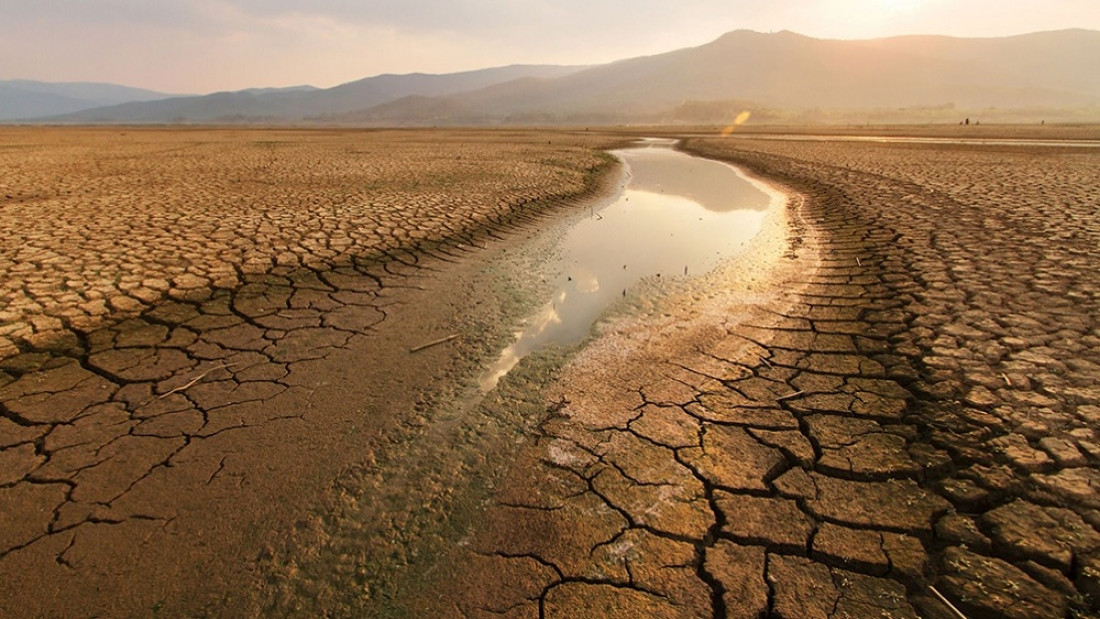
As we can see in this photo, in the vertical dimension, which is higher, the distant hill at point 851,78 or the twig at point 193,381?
the distant hill at point 851,78

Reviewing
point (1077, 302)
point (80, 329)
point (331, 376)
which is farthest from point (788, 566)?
point (80, 329)

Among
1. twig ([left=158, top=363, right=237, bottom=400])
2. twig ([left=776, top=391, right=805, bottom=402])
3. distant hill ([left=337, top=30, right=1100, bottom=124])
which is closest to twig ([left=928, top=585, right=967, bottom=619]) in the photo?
twig ([left=776, top=391, right=805, bottom=402])

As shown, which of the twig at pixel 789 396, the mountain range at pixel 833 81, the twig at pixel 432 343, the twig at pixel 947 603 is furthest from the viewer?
the mountain range at pixel 833 81

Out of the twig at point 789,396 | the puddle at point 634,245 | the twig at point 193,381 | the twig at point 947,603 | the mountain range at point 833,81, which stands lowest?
the twig at point 947,603

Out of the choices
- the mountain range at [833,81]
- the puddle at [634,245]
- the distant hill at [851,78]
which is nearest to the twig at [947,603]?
the puddle at [634,245]

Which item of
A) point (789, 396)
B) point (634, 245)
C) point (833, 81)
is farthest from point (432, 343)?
point (833, 81)

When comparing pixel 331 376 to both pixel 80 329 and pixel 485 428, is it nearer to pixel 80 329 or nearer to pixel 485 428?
pixel 485 428

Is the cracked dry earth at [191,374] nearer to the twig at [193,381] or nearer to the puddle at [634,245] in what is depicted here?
the twig at [193,381]
